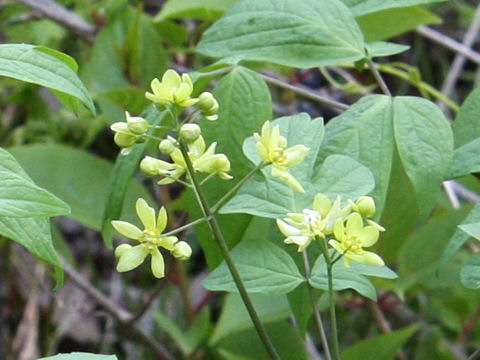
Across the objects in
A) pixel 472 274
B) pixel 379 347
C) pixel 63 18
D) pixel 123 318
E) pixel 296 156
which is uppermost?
pixel 296 156

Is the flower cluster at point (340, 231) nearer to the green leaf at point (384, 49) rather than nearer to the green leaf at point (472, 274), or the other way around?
the green leaf at point (472, 274)

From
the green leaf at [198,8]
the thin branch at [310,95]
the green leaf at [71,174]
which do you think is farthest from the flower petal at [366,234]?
the green leaf at [71,174]

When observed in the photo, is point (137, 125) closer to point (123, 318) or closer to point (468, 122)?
point (468, 122)

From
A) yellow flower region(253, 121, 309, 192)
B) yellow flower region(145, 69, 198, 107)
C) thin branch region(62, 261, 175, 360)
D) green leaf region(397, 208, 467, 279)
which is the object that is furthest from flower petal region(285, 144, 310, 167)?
thin branch region(62, 261, 175, 360)

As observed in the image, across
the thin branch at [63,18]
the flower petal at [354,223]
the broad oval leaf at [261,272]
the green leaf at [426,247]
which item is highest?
the flower petal at [354,223]

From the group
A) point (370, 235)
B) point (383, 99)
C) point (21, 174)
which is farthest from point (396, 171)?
point (21, 174)

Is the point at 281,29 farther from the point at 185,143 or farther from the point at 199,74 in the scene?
the point at 185,143

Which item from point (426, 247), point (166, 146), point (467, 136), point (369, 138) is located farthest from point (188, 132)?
point (426, 247)
